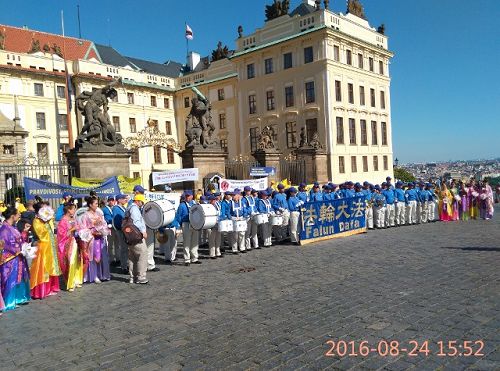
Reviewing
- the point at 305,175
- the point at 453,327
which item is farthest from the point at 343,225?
the point at 305,175

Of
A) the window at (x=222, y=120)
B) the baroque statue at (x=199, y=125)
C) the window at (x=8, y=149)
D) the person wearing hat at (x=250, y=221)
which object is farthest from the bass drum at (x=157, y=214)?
the window at (x=222, y=120)

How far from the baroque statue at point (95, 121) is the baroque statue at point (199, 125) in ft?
14.5

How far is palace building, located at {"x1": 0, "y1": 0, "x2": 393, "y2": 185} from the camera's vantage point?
38.2 meters

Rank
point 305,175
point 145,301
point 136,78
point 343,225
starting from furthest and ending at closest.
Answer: point 136,78
point 305,175
point 343,225
point 145,301

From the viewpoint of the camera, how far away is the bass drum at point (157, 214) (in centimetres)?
1020

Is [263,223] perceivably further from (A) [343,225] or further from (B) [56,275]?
(B) [56,275]

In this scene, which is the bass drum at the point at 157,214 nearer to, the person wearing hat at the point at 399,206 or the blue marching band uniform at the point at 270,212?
the blue marching band uniform at the point at 270,212

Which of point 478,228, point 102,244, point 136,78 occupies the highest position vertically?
point 136,78

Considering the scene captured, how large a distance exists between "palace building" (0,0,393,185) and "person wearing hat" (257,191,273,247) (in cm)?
2270

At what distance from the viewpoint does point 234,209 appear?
12414mm

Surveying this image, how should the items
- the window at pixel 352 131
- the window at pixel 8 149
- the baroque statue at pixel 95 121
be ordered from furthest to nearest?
the window at pixel 352 131 → the window at pixel 8 149 → the baroque statue at pixel 95 121

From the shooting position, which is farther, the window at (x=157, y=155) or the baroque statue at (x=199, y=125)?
the window at (x=157, y=155)

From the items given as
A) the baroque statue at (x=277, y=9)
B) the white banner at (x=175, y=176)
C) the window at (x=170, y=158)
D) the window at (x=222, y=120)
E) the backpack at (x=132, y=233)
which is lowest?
the backpack at (x=132, y=233)

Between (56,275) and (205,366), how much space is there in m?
5.39
